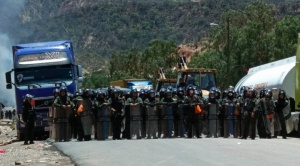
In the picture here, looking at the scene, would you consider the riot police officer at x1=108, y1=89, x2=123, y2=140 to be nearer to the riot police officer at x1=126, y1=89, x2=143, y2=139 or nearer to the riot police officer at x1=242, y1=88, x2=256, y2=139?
the riot police officer at x1=126, y1=89, x2=143, y2=139

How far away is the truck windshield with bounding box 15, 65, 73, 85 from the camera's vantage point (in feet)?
97.8

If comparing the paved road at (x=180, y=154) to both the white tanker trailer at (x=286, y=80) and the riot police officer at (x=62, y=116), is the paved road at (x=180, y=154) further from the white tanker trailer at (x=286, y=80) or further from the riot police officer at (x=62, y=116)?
the white tanker trailer at (x=286, y=80)

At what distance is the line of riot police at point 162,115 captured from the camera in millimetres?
26531

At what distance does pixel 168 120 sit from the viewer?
88.8 ft

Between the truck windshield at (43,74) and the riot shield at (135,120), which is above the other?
the truck windshield at (43,74)

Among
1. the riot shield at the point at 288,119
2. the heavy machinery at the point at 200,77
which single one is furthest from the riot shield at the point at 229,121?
the heavy machinery at the point at 200,77

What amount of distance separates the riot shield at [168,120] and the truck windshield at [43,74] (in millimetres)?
5164

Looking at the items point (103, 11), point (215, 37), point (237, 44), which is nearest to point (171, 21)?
point (103, 11)

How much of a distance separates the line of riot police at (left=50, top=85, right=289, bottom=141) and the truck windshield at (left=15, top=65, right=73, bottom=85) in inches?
93.5

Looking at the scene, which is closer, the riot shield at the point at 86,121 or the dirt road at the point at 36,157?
the dirt road at the point at 36,157

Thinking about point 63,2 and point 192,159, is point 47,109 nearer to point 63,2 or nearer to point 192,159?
point 192,159

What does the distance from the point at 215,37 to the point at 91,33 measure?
258ft

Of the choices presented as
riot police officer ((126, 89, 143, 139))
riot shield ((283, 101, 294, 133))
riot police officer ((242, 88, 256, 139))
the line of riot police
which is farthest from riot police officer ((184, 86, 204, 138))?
riot shield ((283, 101, 294, 133))

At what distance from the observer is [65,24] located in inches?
5792
